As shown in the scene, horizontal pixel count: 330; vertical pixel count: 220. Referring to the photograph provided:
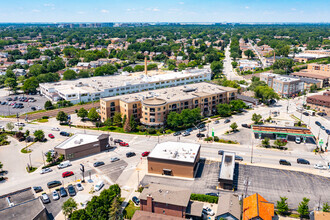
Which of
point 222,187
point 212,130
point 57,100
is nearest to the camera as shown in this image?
point 222,187

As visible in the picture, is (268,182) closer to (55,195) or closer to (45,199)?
(55,195)

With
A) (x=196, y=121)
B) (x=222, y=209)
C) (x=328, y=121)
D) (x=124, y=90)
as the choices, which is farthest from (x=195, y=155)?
(x=124, y=90)

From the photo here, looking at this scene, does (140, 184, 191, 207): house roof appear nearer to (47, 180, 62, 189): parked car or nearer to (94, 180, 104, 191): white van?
(94, 180, 104, 191): white van

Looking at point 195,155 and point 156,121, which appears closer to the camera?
point 195,155

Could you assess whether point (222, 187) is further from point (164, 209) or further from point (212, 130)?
point (212, 130)

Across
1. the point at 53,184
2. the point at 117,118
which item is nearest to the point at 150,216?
the point at 53,184

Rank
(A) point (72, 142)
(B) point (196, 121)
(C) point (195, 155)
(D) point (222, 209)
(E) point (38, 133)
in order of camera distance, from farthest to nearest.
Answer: (B) point (196, 121) → (E) point (38, 133) → (A) point (72, 142) → (C) point (195, 155) → (D) point (222, 209)
